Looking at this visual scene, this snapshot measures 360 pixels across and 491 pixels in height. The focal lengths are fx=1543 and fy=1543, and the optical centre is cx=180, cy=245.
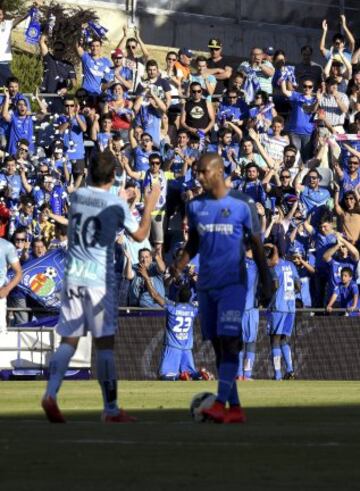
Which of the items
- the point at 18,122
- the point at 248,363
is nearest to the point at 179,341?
the point at 248,363

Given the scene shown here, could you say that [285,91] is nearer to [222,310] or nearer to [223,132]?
[223,132]

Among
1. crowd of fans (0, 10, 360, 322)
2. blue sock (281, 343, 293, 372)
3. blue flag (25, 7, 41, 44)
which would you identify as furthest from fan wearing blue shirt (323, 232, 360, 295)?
blue flag (25, 7, 41, 44)

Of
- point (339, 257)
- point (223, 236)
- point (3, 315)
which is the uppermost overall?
point (339, 257)

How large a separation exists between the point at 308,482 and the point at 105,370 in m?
4.37

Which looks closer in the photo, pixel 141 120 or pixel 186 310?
pixel 186 310

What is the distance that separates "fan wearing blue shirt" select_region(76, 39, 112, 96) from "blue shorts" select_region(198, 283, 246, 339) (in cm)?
1806

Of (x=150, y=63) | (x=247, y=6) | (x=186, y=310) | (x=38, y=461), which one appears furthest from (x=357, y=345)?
(x=247, y=6)

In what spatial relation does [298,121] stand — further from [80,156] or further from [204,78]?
[80,156]

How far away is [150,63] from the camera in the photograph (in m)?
29.5

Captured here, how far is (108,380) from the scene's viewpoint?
11625 mm

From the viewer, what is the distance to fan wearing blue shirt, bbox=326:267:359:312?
84.1 feet

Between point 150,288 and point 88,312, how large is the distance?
13.3 metres

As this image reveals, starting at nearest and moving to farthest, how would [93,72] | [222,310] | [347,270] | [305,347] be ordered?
[222,310], [305,347], [347,270], [93,72]

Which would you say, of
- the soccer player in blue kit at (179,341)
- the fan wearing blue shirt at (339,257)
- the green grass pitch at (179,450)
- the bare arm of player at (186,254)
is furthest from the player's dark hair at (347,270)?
the bare arm of player at (186,254)
